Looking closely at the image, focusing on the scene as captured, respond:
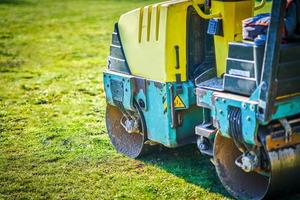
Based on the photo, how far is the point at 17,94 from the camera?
10594mm

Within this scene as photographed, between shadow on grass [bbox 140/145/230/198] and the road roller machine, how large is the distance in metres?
0.18

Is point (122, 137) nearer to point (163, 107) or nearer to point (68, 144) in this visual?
point (68, 144)

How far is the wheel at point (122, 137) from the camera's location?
23.2 ft

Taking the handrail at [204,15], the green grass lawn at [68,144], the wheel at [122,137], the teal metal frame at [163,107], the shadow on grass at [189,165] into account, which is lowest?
the green grass lawn at [68,144]

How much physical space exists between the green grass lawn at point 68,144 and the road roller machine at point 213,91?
0.34 meters

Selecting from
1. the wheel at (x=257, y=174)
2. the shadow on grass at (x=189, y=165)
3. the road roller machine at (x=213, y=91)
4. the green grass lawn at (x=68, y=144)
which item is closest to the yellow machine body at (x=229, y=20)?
the road roller machine at (x=213, y=91)

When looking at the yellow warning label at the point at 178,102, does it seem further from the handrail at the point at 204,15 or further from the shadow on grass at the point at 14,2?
the shadow on grass at the point at 14,2

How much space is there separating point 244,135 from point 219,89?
645mm

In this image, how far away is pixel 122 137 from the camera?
7.39 metres

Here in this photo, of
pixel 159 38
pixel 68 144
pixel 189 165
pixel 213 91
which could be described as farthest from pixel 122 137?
pixel 213 91

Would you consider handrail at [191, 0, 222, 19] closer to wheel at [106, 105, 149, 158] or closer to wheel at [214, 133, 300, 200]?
wheel at [214, 133, 300, 200]

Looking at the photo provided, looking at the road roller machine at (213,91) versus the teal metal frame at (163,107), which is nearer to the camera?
the road roller machine at (213,91)

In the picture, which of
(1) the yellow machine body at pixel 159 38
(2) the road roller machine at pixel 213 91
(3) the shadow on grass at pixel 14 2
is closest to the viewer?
(2) the road roller machine at pixel 213 91

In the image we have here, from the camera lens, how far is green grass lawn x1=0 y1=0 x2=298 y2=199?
6.27 m
